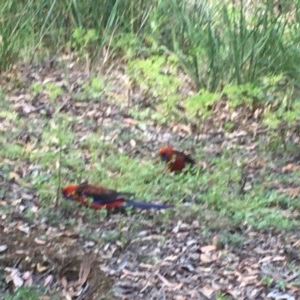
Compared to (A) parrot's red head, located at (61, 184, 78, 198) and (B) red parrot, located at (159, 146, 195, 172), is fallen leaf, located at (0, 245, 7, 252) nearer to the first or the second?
(A) parrot's red head, located at (61, 184, 78, 198)

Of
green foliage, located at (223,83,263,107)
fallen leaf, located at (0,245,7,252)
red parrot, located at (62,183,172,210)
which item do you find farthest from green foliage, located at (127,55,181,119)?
fallen leaf, located at (0,245,7,252)

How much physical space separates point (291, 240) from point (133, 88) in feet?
8.32

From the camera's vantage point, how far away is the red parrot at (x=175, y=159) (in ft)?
16.3

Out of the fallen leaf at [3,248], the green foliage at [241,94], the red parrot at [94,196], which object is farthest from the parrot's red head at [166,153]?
the fallen leaf at [3,248]

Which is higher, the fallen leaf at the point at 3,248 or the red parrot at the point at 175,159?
the red parrot at the point at 175,159

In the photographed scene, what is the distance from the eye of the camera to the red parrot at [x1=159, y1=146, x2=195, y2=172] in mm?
4977

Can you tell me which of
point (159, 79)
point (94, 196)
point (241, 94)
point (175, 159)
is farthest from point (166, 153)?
point (159, 79)

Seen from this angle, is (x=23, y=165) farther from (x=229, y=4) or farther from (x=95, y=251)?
(x=229, y=4)

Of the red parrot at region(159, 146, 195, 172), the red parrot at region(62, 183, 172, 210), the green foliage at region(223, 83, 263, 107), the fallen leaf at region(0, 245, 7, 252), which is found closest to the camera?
the fallen leaf at region(0, 245, 7, 252)

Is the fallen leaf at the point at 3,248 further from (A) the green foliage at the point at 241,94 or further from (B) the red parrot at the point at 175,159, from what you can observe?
(A) the green foliage at the point at 241,94

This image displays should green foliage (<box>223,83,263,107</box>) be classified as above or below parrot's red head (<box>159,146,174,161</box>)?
above

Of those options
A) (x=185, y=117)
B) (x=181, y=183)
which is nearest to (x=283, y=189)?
(x=181, y=183)

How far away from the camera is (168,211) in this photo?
4.43 metres

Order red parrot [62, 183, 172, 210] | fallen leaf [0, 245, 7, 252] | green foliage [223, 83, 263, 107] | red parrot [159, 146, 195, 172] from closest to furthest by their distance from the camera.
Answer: fallen leaf [0, 245, 7, 252] < red parrot [62, 183, 172, 210] < red parrot [159, 146, 195, 172] < green foliage [223, 83, 263, 107]
